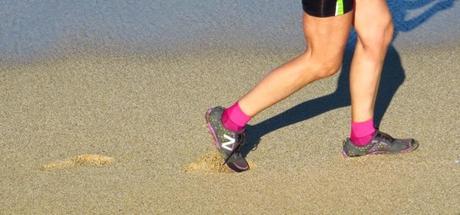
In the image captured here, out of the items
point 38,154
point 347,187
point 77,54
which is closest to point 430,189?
point 347,187

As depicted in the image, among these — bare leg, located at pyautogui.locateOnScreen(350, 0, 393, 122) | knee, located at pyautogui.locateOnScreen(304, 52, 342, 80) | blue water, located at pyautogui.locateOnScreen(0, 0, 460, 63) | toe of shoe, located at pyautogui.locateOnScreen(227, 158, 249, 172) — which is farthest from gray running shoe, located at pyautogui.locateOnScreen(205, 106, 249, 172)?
blue water, located at pyautogui.locateOnScreen(0, 0, 460, 63)

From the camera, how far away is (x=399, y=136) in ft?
18.5

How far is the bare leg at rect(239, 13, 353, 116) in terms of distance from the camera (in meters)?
5.00

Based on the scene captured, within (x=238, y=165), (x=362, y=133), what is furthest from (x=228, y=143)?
(x=362, y=133)

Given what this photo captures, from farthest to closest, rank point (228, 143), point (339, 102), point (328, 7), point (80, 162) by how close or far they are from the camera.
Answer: point (339, 102) → point (80, 162) → point (228, 143) → point (328, 7)

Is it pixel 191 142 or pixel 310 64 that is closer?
pixel 310 64

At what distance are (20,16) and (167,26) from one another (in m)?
1.07

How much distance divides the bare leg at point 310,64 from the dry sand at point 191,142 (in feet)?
1.10

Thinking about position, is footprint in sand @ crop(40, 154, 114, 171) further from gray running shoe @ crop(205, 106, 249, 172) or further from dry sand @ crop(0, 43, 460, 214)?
gray running shoe @ crop(205, 106, 249, 172)

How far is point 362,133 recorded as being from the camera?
5379 millimetres

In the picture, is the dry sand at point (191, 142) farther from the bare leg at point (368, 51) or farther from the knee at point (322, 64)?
the knee at point (322, 64)

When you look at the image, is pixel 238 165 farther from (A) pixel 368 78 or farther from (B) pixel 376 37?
Result: (B) pixel 376 37

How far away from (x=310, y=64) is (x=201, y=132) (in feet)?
2.94

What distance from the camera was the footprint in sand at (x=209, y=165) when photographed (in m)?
5.33
